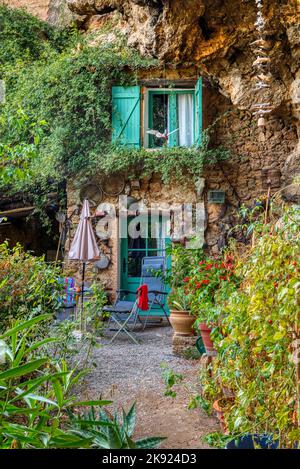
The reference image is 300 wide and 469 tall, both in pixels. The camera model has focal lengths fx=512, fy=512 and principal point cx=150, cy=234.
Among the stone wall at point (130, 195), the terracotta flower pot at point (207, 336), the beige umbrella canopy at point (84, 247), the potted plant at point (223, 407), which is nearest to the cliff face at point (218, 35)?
the stone wall at point (130, 195)

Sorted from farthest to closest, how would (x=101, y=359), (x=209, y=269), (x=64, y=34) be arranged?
(x=64, y=34) → (x=101, y=359) → (x=209, y=269)

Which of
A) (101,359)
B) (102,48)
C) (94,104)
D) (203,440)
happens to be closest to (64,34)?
(102,48)

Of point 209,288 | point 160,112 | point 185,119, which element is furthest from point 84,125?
point 209,288

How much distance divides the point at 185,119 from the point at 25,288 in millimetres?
Answer: 6148

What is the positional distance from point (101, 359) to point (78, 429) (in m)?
3.70

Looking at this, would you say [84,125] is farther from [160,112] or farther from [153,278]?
[153,278]

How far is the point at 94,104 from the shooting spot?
30.7 ft

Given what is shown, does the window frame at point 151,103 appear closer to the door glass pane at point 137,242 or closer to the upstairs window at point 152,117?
the upstairs window at point 152,117

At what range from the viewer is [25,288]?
4.38 m

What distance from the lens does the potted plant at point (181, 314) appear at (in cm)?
599

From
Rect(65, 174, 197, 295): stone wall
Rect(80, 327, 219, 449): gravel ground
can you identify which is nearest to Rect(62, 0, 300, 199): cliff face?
Rect(65, 174, 197, 295): stone wall

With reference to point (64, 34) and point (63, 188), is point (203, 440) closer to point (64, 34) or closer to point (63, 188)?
point (63, 188)

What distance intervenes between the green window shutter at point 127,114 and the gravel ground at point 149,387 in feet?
12.3

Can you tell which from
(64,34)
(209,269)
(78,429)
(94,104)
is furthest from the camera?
(64,34)
